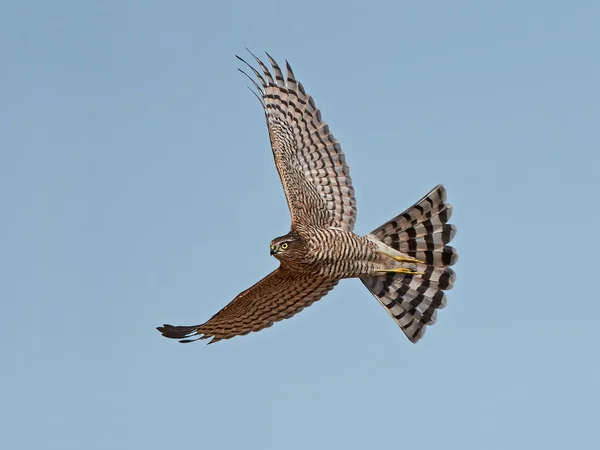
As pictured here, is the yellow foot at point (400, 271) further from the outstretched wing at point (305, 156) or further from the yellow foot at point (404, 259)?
the outstretched wing at point (305, 156)

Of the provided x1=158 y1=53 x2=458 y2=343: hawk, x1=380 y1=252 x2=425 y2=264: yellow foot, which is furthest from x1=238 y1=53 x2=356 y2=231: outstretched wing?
x1=380 y1=252 x2=425 y2=264: yellow foot

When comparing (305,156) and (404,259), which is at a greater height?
(305,156)

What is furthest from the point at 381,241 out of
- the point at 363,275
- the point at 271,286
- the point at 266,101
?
the point at 266,101

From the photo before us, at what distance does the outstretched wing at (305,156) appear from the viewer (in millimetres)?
15797

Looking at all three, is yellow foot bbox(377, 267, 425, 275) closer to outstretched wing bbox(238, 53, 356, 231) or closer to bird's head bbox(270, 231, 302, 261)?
outstretched wing bbox(238, 53, 356, 231)

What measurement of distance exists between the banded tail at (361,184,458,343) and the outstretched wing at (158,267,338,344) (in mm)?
1186

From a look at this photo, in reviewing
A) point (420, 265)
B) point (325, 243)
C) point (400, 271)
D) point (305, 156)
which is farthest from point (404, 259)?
point (305, 156)

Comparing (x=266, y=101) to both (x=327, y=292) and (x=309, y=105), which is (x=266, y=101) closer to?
(x=309, y=105)

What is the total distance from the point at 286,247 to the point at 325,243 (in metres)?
0.71

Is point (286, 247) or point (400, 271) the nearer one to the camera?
point (286, 247)

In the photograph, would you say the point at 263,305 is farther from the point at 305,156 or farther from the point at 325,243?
the point at 305,156

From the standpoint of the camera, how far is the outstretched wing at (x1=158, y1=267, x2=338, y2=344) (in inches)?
607

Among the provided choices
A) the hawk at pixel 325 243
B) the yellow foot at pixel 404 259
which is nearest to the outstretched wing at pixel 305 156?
the hawk at pixel 325 243

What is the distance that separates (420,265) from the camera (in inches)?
647
